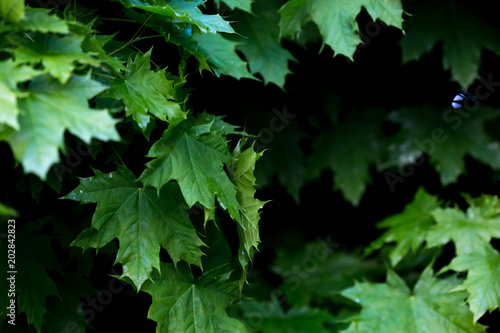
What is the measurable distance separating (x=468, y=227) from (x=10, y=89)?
165 cm

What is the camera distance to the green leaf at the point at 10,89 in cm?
90

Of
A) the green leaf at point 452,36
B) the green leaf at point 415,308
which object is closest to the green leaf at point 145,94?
the green leaf at point 415,308

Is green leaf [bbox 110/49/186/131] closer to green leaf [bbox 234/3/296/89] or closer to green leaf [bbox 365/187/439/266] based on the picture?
green leaf [bbox 234/3/296/89]

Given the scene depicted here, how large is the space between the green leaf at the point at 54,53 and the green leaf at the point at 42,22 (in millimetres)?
34

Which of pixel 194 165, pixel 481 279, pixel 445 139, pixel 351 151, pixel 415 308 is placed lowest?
pixel 351 151

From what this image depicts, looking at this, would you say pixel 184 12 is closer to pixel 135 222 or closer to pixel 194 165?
pixel 194 165

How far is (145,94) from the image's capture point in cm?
131

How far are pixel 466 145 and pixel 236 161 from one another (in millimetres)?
1591

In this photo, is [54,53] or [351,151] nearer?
[54,53]

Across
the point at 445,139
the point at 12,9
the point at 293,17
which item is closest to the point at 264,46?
the point at 293,17

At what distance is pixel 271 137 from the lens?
8.57 feet

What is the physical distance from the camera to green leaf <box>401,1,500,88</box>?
93.2 inches

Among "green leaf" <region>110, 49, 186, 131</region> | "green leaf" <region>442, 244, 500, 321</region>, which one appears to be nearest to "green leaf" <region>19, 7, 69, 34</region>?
"green leaf" <region>110, 49, 186, 131</region>

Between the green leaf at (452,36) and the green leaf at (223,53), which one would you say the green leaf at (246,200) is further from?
the green leaf at (452,36)
